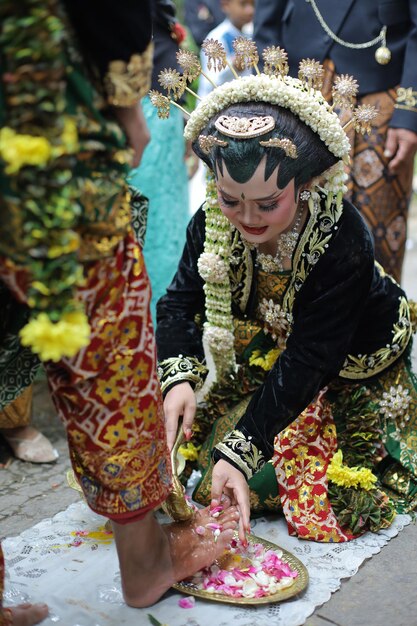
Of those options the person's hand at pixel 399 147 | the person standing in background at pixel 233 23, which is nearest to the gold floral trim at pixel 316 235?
the person's hand at pixel 399 147

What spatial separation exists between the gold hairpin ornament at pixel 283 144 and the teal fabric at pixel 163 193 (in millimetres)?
1328

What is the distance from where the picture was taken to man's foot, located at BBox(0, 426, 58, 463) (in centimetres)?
295

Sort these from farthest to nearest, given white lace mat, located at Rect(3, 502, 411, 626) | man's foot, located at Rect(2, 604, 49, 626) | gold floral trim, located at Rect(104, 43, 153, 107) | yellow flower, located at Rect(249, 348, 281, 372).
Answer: yellow flower, located at Rect(249, 348, 281, 372), white lace mat, located at Rect(3, 502, 411, 626), man's foot, located at Rect(2, 604, 49, 626), gold floral trim, located at Rect(104, 43, 153, 107)

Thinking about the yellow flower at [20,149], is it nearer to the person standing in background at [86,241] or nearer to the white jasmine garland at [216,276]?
the person standing in background at [86,241]

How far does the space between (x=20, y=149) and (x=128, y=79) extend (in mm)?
269

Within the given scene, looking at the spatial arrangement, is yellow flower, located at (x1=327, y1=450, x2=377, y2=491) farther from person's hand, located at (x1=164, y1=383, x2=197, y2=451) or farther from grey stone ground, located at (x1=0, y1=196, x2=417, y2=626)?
person's hand, located at (x1=164, y1=383, x2=197, y2=451)

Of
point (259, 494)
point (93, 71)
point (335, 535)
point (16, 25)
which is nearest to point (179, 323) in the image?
point (259, 494)

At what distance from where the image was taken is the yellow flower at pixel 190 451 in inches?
106

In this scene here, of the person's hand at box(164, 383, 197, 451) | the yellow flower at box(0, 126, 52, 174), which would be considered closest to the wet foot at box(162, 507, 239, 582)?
the person's hand at box(164, 383, 197, 451)

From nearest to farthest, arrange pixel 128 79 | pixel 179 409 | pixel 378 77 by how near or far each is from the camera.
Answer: pixel 128 79
pixel 179 409
pixel 378 77

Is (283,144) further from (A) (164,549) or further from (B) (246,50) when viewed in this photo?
(A) (164,549)

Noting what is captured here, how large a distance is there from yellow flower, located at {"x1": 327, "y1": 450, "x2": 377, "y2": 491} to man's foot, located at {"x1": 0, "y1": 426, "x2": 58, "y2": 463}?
40.1 inches

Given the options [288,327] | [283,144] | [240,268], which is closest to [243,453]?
[288,327]

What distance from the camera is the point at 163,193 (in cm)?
354
